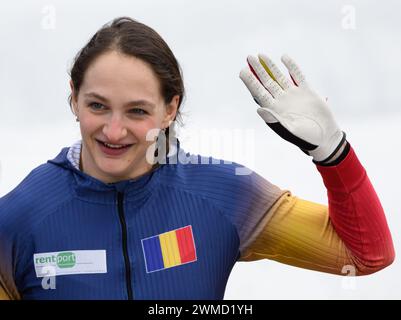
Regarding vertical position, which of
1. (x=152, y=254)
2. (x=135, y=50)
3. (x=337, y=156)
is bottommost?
(x=152, y=254)

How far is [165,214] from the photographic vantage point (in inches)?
478

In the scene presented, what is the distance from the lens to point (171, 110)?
12203mm

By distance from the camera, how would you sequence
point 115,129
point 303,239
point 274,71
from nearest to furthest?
point 115,129 < point 274,71 < point 303,239

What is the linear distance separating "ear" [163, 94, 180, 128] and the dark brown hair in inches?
0.9

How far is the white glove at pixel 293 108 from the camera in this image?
11.9m

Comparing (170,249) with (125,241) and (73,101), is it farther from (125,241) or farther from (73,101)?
(73,101)

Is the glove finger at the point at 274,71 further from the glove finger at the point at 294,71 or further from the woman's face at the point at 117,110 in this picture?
the woman's face at the point at 117,110

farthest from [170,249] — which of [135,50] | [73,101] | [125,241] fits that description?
[135,50]

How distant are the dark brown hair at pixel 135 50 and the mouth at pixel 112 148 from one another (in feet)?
0.86

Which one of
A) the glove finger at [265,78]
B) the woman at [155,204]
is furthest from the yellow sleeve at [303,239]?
the glove finger at [265,78]

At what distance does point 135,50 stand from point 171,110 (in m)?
0.34

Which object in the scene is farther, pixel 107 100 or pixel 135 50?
pixel 135 50

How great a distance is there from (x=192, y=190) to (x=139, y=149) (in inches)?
12.1

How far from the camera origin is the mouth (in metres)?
12.0
